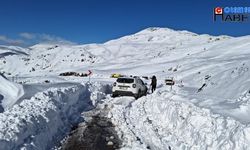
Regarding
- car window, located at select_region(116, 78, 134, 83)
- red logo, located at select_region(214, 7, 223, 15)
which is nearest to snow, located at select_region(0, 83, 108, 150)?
car window, located at select_region(116, 78, 134, 83)

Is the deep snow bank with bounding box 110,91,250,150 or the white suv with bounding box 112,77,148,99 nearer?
the deep snow bank with bounding box 110,91,250,150

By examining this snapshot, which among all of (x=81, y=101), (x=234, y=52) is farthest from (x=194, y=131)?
(x=234, y=52)

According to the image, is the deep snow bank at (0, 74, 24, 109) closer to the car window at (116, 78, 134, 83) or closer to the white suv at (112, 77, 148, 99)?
the white suv at (112, 77, 148, 99)

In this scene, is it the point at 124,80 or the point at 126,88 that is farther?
the point at 124,80

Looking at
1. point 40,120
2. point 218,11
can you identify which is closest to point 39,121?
point 40,120

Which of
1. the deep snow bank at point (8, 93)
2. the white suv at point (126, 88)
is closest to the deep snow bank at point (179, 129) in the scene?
the deep snow bank at point (8, 93)

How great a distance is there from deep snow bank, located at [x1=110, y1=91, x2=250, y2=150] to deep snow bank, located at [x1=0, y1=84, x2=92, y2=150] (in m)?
2.09

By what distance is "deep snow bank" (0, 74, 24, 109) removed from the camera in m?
17.6

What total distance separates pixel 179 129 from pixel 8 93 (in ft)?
30.4

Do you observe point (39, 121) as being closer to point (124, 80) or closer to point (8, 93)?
point (8, 93)

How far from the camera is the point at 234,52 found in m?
93.0

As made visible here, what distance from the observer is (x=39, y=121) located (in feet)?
41.9

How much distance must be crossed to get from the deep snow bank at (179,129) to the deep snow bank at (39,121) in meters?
2.09

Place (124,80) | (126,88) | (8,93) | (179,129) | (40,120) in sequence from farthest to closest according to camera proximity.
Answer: (124,80) < (126,88) < (8,93) < (179,129) < (40,120)
